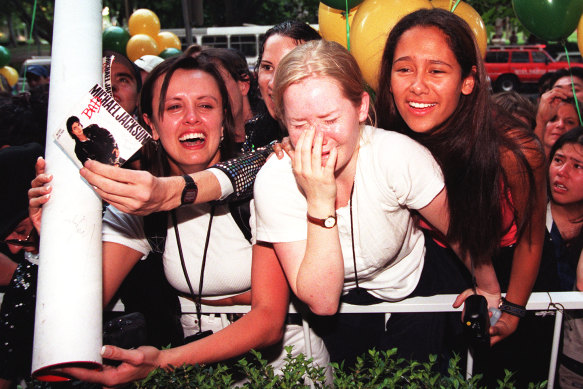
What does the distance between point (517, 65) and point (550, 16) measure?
56.9 feet

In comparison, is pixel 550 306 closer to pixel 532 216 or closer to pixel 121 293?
pixel 532 216

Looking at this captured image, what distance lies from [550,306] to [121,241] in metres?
1.90

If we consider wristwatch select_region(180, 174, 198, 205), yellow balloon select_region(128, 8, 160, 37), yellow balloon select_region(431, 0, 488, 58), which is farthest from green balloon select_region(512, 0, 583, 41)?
yellow balloon select_region(128, 8, 160, 37)

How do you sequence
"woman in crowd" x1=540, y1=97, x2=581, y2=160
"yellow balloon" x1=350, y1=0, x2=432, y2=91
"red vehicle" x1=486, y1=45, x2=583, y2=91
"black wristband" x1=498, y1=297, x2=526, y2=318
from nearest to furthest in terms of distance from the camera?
"black wristband" x1=498, y1=297, x2=526, y2=318, "yellow balloon" x1=350, y1=0, x2=432, y2=91, "woman in crowd" x1=540, y1=97, x2=581, y2=160, "red vehicle" x1=486, y1=45, x2=583, y2=91

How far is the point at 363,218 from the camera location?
1.95 metres

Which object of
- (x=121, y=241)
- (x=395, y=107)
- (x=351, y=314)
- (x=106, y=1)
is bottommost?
(x=351, y=314)

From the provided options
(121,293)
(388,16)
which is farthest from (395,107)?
(121,293)

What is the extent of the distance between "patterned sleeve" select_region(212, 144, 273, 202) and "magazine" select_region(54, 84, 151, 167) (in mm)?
627

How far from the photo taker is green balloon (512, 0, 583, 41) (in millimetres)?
3246

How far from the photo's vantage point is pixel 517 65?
1880cm

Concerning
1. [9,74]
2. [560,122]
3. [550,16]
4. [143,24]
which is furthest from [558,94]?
[9,74]

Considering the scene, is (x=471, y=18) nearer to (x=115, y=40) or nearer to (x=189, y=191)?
(x=189, y=191)

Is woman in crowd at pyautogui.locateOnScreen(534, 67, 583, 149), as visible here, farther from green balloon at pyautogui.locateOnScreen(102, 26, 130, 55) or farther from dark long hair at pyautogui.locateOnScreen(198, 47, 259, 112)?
green balloon at pyautogui.locateOnScreen(102, 26, 130, 55)

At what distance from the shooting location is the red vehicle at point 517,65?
61.4 feet
